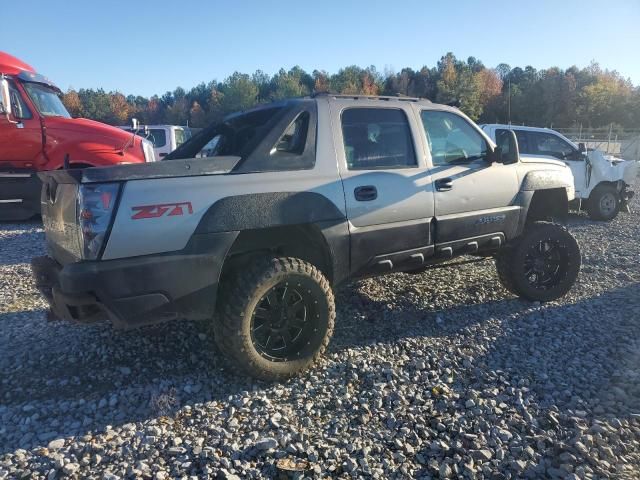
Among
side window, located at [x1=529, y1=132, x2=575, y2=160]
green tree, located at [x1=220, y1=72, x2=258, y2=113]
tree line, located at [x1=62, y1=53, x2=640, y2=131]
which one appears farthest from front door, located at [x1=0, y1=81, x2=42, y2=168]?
green tree, located at [x1=220, y1=72, x2=258, y2=113]

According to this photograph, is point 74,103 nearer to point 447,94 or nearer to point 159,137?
Answer: point 447,94

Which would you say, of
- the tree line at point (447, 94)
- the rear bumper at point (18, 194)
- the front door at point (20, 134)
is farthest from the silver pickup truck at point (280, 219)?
the tree line at point (447, 94)

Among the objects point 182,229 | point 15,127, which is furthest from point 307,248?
point 15,127

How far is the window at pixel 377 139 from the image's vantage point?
3719 millimetres

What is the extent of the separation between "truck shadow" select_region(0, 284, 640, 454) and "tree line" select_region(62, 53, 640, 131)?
45.2 m

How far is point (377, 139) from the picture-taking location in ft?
12.8

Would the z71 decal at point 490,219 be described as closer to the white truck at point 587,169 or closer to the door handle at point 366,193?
the door handle at point 366,193

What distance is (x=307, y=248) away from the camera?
143 inches

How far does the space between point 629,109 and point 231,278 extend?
66.6 meters

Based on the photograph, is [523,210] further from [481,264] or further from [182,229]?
[182,229]

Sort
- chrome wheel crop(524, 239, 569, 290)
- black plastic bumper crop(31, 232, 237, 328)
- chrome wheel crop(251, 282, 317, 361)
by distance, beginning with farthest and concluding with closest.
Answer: chrome wheel crop(524, 239, 569, 290) < chrome wheel crop(251, 282, 317, 361) < black plastic bumper crop(31, 232, 237, 328)

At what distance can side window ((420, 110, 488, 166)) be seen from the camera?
13.8ft

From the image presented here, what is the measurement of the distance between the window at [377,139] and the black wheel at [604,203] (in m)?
8.24

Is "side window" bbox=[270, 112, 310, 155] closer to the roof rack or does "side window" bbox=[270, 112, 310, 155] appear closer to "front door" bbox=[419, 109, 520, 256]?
the roof rack
